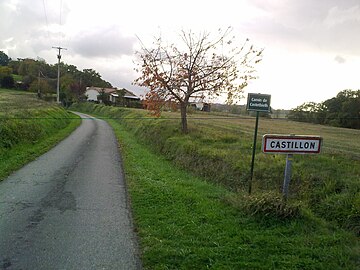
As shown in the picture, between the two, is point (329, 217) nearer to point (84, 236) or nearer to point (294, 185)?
point (294, 185)

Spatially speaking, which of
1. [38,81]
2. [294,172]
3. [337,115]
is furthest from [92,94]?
[294,172]

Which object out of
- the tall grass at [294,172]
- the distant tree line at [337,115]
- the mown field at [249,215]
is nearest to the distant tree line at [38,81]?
the distant tree line at [337,115]

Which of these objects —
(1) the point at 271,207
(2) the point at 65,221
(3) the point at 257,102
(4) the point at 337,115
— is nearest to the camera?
(1) the point at 271,207

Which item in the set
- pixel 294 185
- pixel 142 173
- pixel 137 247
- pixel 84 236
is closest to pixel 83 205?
pixel 84 236

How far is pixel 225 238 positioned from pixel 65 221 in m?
2.93

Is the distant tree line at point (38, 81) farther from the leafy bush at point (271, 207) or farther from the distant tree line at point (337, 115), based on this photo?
the leafy bush at point (271, 207)

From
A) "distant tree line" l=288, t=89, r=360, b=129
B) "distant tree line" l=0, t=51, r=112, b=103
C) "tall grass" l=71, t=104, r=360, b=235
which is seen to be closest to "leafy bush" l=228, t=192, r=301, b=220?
"tall grass" l=71, t=104, r=360, b=235

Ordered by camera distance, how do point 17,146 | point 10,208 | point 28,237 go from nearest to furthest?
point 28,237, point 10,208, point 17,146

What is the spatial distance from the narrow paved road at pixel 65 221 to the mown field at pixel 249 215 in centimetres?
40

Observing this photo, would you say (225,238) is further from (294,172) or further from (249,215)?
(294,172)

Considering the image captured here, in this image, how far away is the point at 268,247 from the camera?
14.0ft

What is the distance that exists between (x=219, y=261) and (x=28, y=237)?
3022mm

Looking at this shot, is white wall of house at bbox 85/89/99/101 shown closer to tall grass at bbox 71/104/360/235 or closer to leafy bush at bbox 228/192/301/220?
tall grass at bbox 71/104/360/235

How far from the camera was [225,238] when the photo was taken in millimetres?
4543
